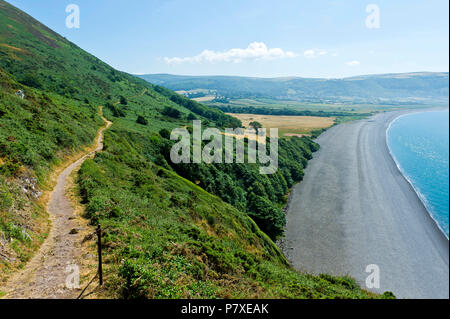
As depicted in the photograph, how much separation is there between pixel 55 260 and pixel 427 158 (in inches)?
5219

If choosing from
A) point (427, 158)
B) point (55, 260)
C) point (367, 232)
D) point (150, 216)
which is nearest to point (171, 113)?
point (367, 232)

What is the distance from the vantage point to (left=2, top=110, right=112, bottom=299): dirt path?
11.0 metres

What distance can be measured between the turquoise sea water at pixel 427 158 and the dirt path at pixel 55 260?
225 feet

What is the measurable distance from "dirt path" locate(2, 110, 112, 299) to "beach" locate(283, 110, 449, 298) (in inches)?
1467

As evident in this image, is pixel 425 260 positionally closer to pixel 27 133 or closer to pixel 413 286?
pixel 413 286

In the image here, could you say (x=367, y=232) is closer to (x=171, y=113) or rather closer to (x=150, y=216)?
(x=150, y=216)

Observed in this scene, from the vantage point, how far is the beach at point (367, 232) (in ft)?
132

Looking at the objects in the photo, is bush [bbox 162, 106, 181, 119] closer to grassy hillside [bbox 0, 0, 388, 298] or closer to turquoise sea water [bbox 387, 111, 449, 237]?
grassy hillside [bbox 0, 0, 388, 298]

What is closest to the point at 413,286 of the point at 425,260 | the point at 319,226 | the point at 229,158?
the point at 425,260

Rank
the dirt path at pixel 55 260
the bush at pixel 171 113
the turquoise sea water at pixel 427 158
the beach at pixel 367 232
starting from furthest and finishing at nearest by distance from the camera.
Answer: the bush at pixel 171 113, the turquoise sea water at pixel 427 158, the beach at pixel 367 232, the dirt path at pixel 55 260

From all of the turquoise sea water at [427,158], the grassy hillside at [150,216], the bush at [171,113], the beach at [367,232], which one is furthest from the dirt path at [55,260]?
the bush at [171,113]

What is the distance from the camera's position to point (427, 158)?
103m

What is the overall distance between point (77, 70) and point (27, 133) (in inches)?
4187

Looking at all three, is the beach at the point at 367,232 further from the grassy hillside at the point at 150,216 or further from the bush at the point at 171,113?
the bush at the point at 171,113
